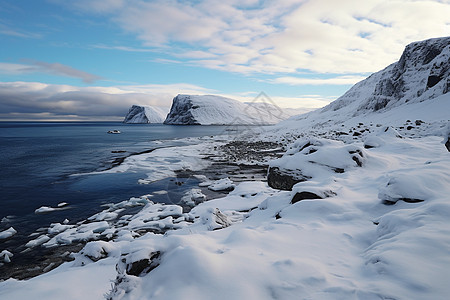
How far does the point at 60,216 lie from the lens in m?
11.8

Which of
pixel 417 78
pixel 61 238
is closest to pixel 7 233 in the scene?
pixel 61 238

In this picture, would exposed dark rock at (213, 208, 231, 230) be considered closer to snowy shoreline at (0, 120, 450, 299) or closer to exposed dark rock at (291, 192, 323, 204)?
snowy shoreline at (0, 120, 450, 299)

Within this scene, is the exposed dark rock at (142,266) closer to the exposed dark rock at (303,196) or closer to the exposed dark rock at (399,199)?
the exposed dark rock at (303,196)

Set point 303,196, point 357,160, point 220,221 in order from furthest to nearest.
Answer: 1. point 357,160
2. point 220,221
3. point 303,196

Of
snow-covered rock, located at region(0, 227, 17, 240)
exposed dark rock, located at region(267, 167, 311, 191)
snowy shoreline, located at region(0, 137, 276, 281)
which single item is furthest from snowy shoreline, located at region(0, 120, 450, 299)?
snow-covered rock, located at region(0, 227, 17, 240)

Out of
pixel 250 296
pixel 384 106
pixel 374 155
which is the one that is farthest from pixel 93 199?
pixel 384 106

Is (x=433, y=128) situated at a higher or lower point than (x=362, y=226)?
higher

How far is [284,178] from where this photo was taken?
11102 mm

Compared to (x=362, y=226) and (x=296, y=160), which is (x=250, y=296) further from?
(x=296, y=160)

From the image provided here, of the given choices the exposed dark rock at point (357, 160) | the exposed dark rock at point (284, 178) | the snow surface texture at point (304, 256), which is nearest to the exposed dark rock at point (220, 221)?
the snow surface texture at point (304, 256)

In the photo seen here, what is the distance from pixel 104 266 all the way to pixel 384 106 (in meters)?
53.1

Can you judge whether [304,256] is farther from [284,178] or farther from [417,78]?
[417,78]

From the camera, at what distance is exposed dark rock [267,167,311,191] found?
1068 centimetres

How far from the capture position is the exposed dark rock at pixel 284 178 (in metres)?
10.7
